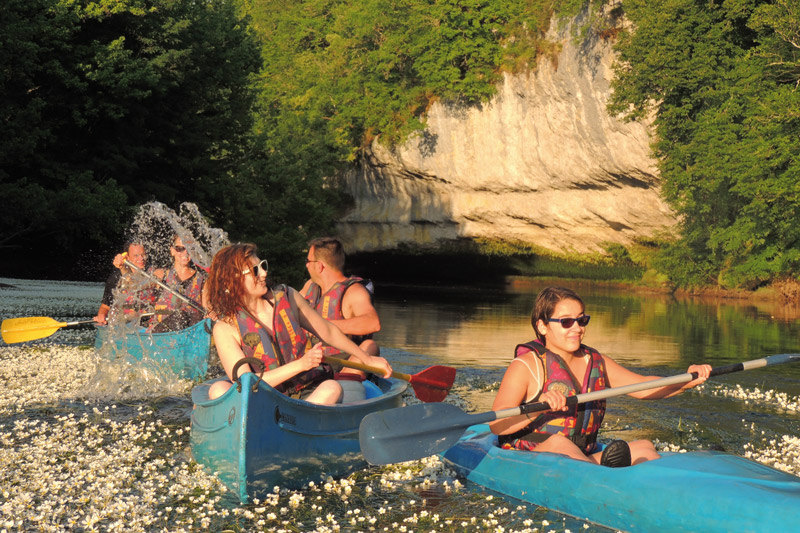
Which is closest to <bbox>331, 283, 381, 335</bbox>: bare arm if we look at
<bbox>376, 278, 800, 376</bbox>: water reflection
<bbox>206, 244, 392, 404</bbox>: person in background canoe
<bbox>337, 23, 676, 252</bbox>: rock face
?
<bbox>206, 244, 392, 404</bbox>: person in background canoe

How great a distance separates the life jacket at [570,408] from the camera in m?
6.00

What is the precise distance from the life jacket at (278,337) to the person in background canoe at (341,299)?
1.77 metres

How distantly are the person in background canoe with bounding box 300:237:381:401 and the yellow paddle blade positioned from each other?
361cm

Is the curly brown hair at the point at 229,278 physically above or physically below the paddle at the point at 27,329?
above

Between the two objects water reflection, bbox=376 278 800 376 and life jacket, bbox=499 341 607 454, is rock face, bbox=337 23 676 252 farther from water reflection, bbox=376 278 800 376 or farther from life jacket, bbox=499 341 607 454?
life jacket, bbox=499 341 607 454

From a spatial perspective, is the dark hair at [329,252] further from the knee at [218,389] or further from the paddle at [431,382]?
the knee at [218,389]

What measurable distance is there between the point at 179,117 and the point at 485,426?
2837cm

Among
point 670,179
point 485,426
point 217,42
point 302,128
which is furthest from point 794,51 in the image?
point 485,426

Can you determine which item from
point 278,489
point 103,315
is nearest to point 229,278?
point 278,489

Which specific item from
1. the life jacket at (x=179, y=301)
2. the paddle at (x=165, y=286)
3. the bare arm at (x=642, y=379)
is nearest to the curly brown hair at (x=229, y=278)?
the bare arm at (x=642, y=379)

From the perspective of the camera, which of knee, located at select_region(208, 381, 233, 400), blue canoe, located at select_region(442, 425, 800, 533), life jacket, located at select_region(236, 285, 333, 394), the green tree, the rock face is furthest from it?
the rock face

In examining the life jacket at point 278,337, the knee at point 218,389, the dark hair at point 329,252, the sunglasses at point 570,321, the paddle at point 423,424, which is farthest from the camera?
the dark hair at point 329,252

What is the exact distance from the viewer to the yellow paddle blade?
10.6 metres

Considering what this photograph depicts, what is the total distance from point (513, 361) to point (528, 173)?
34.3m
